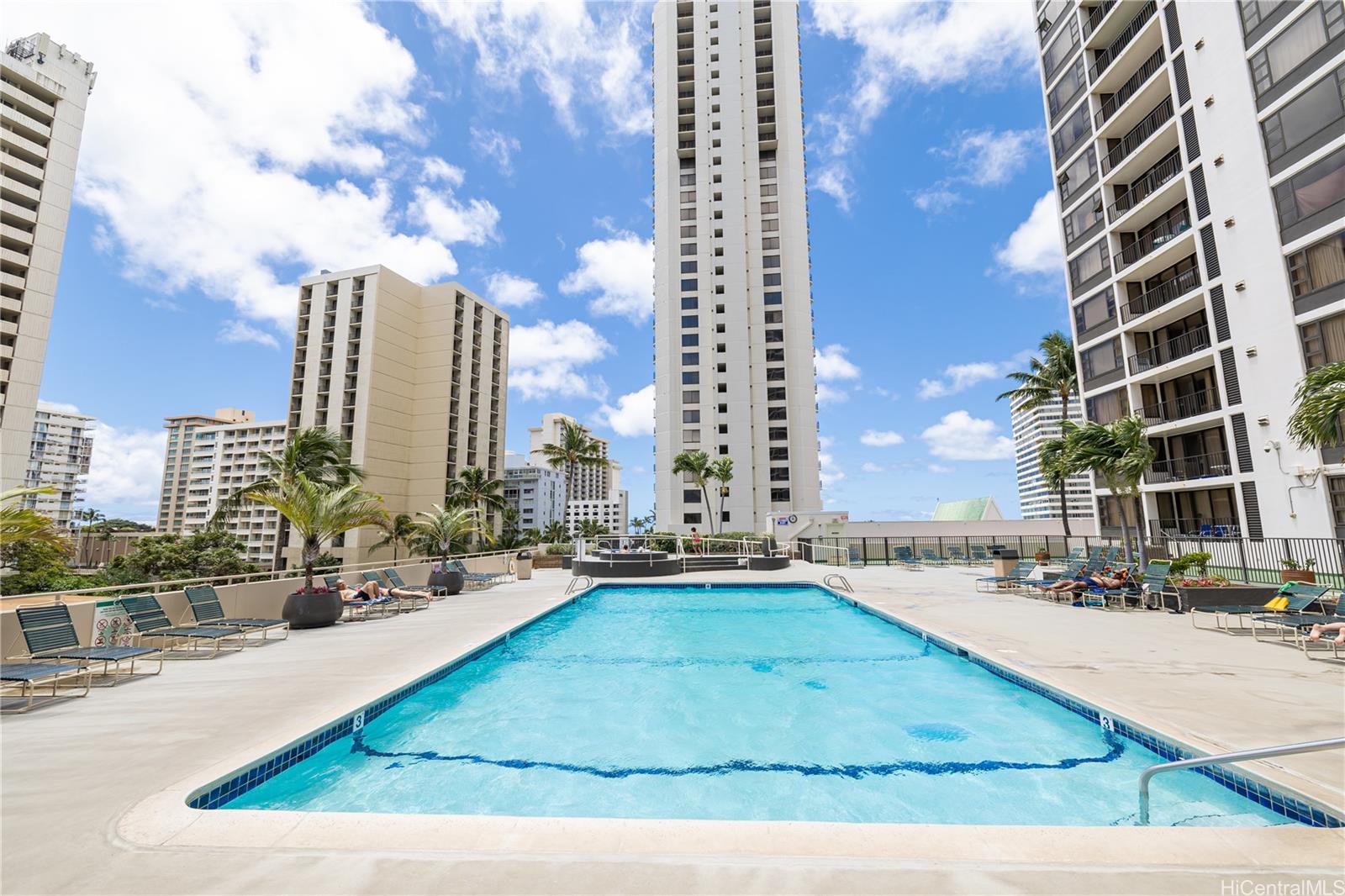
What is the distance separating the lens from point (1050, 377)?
103 ft

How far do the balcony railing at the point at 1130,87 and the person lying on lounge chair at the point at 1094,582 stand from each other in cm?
2224

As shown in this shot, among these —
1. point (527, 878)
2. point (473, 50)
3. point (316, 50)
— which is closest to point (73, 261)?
point (473, 50)

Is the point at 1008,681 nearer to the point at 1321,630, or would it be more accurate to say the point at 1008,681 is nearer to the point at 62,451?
the point at 1321,630

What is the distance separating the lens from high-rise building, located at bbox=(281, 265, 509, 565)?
5506 cm

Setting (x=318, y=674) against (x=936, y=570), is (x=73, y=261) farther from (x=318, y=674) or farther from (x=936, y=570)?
(x=936, y=570)

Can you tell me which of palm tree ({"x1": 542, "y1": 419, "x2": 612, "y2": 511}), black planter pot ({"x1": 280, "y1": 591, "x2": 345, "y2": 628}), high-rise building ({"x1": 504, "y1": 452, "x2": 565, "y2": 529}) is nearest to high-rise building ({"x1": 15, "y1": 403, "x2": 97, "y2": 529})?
high-rise building ({"x1": 504, "y1": 452, "x2": 565, "y2": 529})

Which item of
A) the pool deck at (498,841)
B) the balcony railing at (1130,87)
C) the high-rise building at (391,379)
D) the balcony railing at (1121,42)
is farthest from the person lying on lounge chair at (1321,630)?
the high-rise building at (391,379)

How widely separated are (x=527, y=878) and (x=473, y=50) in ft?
82.3

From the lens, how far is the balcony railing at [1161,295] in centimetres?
2142

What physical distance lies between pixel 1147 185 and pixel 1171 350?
23.9 ft

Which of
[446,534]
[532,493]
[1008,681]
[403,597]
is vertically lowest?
[1008,681]

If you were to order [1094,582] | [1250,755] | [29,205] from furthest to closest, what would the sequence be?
[29,205] < [1094,582] < [1250,755]

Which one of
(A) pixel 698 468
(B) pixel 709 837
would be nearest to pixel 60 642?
(B) pixel 709 837

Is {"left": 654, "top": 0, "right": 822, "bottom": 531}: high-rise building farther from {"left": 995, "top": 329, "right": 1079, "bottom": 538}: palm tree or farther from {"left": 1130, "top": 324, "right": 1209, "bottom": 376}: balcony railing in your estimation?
{"left": 1130, "top": 324, "right": 1209, "bottom": 376}: balcony railing
